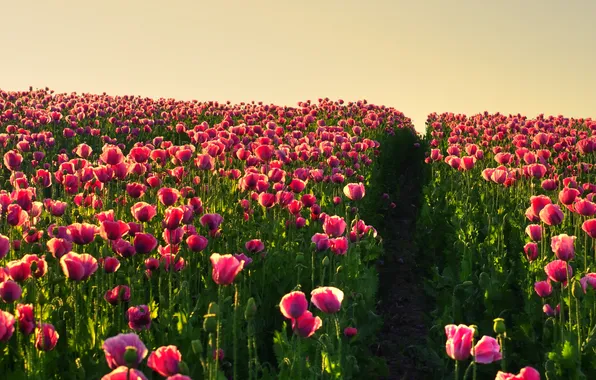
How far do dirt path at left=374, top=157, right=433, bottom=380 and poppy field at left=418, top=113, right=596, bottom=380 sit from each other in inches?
11.5

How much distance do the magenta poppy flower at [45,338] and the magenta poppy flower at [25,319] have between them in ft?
0.30

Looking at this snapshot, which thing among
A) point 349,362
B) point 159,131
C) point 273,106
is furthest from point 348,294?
point 273,106

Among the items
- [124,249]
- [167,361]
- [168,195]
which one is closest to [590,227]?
[168,195]

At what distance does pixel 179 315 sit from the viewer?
3.93 meters

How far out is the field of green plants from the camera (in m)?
3.31

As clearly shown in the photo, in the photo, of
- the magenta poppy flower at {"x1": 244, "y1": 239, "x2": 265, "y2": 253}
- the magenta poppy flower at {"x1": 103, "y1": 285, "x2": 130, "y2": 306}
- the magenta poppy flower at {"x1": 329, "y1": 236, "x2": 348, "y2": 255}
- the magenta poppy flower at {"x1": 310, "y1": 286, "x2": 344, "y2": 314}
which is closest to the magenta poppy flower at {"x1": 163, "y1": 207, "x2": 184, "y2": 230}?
the magenta poppy flower at {"x1": 103, "y1": 285, "x2": 130, "y2": 306}

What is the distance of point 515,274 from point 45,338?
456 centimetres

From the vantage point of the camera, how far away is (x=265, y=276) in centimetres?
531

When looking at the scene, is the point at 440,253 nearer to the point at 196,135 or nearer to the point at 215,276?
the point at 196,135

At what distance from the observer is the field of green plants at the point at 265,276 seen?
3.31 m

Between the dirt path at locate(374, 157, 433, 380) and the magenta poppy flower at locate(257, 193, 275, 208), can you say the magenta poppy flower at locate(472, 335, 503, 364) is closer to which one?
the dirt path at locate(374, 157, 433, 380)

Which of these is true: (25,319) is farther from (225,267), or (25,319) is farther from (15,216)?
(15,216)

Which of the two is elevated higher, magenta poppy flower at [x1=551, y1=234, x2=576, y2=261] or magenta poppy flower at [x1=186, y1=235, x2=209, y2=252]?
magenta poppy flower at [x1=551, y1=234, x2=576, y2=261]

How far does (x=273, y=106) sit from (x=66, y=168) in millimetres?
12719
